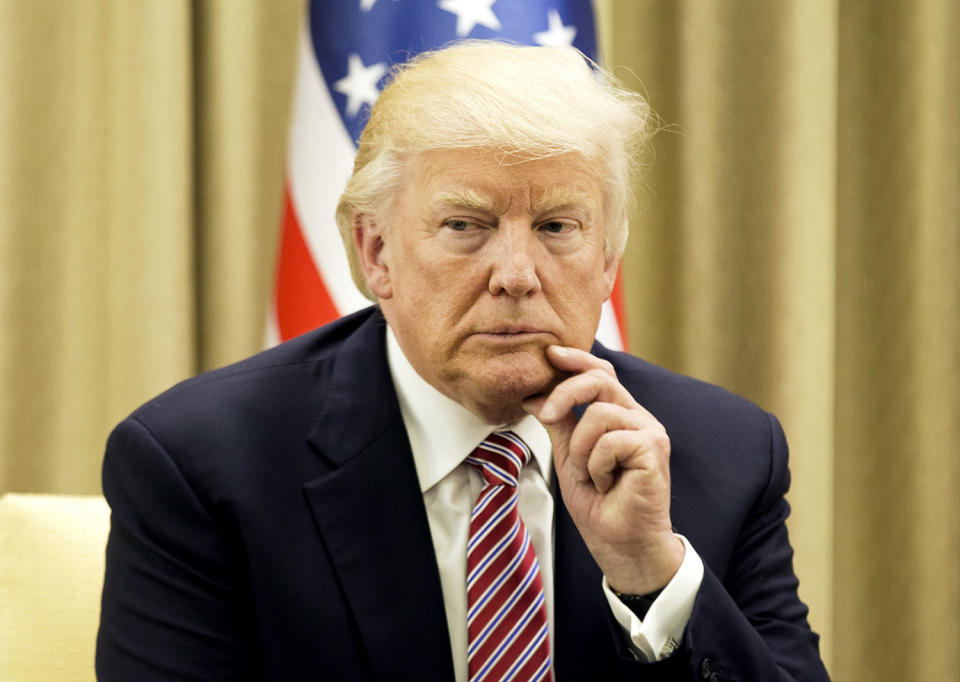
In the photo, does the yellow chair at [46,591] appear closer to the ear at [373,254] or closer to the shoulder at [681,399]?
the ear at [373,254]

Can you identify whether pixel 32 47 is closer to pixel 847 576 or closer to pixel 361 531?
pixel 361 531

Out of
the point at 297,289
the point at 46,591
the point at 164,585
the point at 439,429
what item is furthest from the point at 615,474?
the point at 297,289

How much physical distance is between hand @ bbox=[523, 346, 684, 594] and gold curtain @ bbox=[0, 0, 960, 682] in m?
1.52

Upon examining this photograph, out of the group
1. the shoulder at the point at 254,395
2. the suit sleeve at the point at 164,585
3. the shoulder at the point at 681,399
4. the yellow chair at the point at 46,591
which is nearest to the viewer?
the suit sleeve at the point at 164,585

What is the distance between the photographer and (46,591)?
1621mm

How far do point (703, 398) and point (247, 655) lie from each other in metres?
0.85

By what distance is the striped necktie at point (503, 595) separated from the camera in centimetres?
142

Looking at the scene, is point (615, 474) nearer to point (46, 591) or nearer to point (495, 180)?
point (495, 180)

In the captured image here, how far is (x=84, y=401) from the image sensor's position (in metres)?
Answer: 2.71

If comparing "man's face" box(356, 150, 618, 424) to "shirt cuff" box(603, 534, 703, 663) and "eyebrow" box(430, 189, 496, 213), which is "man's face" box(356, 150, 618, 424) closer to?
"eyebrow" box(430, 189, 496, 213)

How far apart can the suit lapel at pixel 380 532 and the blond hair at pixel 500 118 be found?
1.01 ft

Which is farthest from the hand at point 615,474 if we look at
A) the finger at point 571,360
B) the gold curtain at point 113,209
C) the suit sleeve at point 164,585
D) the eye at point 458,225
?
the gold curtain at point 113,209

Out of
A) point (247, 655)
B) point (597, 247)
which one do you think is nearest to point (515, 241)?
point (597, 247)

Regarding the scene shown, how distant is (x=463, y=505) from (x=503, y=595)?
0.48 ft
